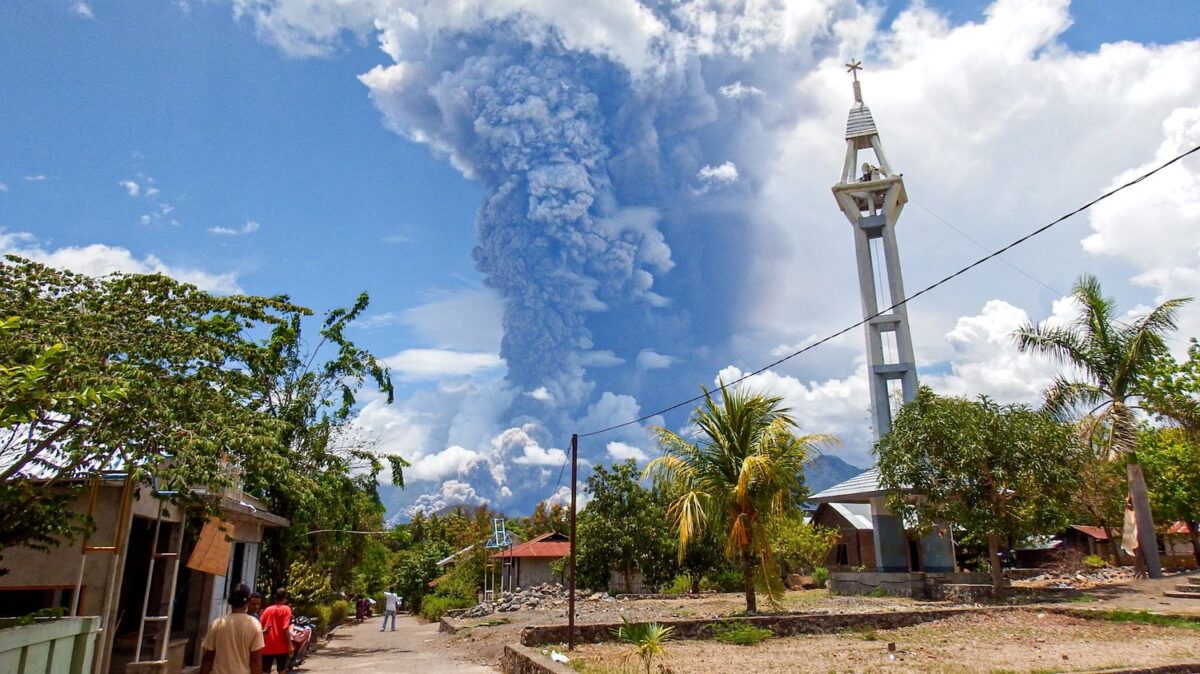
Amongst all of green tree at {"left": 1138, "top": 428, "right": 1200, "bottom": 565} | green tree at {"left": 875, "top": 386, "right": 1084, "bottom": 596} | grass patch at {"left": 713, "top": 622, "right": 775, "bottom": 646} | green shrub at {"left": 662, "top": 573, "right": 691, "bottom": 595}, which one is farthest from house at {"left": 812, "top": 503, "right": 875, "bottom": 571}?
grass patch at {"left": 713, "top": 622, "right": 775, "bottom": 646}

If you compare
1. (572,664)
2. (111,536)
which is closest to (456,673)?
(572,664)

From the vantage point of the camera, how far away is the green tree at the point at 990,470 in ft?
68.9

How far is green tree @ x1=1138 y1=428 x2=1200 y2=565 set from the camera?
92.2 ft

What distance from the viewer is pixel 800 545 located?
35688 millimetres

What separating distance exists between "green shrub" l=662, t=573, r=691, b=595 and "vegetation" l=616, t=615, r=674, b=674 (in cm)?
1797

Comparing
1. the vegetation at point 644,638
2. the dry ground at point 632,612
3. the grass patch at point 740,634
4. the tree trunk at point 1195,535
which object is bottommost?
the dry ground at point 632,612

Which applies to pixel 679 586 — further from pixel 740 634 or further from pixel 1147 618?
pixel 1147 618

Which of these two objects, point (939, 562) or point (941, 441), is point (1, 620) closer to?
point (941, 441)

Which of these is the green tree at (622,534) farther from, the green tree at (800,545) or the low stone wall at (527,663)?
the low stone wall at (527,663)

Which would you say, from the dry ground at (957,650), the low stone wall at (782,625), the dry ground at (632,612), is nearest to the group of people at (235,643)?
the dry ground at (957,650)

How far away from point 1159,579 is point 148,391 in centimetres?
2579

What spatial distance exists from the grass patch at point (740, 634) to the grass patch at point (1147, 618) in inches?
298

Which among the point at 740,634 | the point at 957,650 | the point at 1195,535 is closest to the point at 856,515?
the point at 1195,535

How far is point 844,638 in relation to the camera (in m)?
15.0
